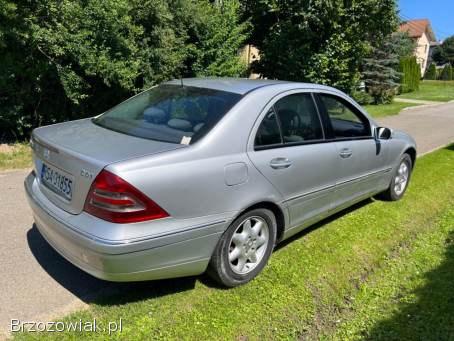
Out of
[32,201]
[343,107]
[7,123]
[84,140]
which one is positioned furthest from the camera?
[7,123]

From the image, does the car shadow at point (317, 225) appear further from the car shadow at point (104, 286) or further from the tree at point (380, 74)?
the tree at point (380, 74)

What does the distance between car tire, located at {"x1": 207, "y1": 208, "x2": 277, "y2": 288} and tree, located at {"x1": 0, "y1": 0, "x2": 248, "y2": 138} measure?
4916 mm

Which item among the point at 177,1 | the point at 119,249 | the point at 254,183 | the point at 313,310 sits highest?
the point at 177,1

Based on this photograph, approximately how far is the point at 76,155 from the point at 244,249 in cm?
145

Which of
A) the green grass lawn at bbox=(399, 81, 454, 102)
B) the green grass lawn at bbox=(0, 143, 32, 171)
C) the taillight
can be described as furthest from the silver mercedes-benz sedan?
the green grass lawn at bbox=(399, 81, 454, 102)

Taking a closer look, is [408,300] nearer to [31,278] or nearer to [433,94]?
[31,278]

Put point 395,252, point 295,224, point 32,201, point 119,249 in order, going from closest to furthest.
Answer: point 119,249 < point 32,201 < point 295,224 < point 395,252

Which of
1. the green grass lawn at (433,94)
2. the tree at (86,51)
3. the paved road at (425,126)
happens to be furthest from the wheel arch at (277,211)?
the green grass lawn at (433,94)

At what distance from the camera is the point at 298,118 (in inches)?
150

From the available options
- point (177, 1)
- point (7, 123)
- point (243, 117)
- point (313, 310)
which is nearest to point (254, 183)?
point (243, 117)

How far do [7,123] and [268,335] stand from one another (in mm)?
6528

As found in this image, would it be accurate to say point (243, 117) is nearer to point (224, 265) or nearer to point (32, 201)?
point (224, 265)

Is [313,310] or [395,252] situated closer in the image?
[313,310]

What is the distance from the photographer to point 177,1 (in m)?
9.12
